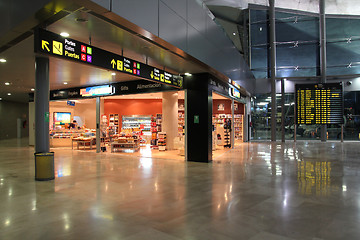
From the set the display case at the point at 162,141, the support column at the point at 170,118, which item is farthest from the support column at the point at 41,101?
the support column at the point at 170,118

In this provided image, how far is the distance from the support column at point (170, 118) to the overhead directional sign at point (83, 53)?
6.47 meters

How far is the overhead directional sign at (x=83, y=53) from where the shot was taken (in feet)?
13.2

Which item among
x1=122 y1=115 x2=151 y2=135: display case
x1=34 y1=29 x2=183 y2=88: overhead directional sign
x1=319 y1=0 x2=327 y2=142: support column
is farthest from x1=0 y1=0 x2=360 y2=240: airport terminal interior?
x1=122 y1=115 x2=151 y2=135: display case

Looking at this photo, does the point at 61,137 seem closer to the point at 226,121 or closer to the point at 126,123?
the point at 126,123

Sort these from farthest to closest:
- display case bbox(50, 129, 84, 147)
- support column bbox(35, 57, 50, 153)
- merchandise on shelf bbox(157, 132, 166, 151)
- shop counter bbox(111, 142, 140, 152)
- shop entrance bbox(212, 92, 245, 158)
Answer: display case bbox(50, 129, 84, 147) → shop entrance bbox(212, 92, 245, 158) → merchandise on shelf bbox(157, 132, 166, 151) → shop counter bbox(111, 142, 140, 152) → support column bbox(35, 57, 50, 153)

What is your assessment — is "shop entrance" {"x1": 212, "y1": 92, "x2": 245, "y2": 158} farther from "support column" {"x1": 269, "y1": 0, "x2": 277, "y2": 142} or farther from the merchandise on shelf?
the merchandise on shelf

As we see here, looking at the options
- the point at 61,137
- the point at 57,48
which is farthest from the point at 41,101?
the point at 61,137

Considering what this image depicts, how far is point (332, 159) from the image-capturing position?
30.2 ft

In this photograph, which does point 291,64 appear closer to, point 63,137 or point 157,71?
point 157,71

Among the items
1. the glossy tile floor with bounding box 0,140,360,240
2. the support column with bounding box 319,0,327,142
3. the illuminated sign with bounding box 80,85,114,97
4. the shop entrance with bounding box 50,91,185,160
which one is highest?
the support column with bounding box 319,0,327,142

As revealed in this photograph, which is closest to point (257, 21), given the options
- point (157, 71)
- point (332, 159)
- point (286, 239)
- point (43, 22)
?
point (332, 159)

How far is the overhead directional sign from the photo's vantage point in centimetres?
403

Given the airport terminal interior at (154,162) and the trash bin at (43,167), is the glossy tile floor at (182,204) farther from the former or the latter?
the trash bin at (43,167)

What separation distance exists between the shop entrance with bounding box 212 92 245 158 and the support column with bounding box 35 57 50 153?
9.02 m
